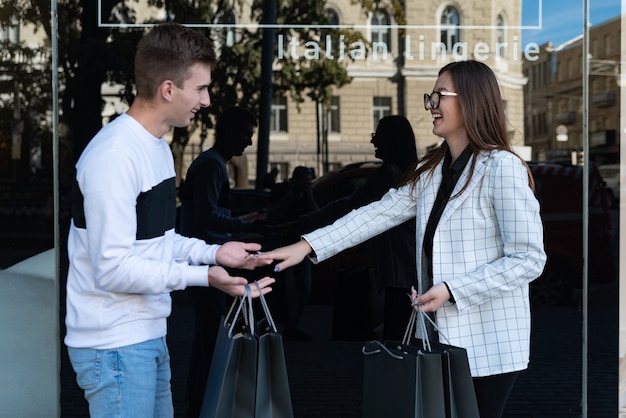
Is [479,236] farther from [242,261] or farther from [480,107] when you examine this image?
[242,261]

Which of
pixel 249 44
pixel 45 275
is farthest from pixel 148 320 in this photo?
pixel 249 44

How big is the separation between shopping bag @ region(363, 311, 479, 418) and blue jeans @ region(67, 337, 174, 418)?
68cm

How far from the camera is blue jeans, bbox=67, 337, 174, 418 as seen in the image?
2.73 meters

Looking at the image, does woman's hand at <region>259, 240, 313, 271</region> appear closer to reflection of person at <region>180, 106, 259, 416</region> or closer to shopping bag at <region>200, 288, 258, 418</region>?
shopping bag at <region>200, 288, 258, 418</region>

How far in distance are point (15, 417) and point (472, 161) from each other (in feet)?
8.95

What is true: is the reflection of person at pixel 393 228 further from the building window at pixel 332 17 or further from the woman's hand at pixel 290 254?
the woman's hand at pixel 290 254

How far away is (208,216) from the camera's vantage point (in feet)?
16.0

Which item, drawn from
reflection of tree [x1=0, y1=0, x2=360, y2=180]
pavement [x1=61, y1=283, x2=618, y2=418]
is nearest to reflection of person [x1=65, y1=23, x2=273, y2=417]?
reflection of tree [x1=0, y1=0, x2=360, y2=180]

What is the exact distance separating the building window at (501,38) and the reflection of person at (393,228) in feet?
2.06

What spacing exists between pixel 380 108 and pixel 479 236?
220 centimetres

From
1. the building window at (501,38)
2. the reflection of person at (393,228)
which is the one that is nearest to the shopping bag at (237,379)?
the reflection of person at (393,228)

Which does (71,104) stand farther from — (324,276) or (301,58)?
(324,276)

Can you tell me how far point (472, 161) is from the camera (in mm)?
3025

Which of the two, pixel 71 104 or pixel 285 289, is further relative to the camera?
pixel 285 289
